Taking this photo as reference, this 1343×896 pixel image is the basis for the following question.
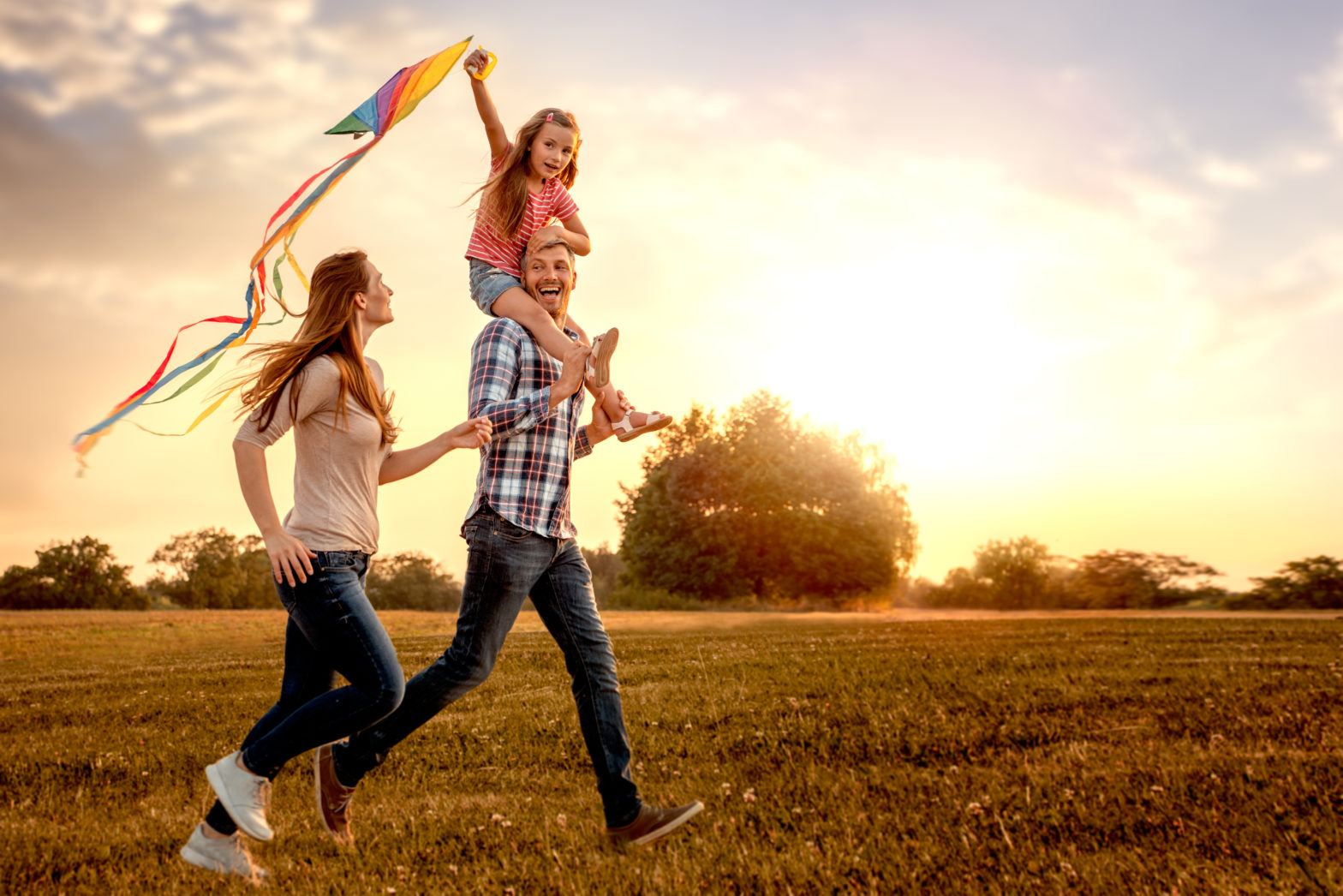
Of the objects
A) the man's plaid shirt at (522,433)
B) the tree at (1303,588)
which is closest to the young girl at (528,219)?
the man's plaid shirt at (522,433)

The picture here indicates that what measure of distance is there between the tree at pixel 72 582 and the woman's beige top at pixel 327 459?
38.0 metres

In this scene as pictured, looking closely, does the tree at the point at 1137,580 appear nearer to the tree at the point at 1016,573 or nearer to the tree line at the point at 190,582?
the tree at the point at 1016,573

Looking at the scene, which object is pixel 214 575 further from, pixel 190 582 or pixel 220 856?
pixel 220 856

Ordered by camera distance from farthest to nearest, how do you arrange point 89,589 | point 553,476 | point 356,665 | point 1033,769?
point 89,589 → point 1033,769 → point 553,476 → point 356,665

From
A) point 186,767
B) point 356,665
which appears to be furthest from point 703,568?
point 356,665

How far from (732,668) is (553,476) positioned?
6.54 meters

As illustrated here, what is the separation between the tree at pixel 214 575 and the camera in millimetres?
40625

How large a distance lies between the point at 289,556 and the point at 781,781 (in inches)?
124

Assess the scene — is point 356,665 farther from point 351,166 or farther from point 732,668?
point 732,668

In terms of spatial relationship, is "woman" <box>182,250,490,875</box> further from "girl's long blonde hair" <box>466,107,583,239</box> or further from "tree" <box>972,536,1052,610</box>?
"tree" <box>972,536,1052,610</box>

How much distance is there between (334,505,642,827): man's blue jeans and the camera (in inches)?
160

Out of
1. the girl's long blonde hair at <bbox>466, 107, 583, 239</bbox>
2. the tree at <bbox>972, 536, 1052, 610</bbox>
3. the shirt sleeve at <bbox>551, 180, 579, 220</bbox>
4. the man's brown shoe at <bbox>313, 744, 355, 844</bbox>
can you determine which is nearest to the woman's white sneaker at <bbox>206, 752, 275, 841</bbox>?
the man's brown shoe at <bbox>313, 744, 355, 844</bbox>

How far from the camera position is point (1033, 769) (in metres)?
5.53

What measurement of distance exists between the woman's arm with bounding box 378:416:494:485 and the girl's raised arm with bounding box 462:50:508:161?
82.7 inches
